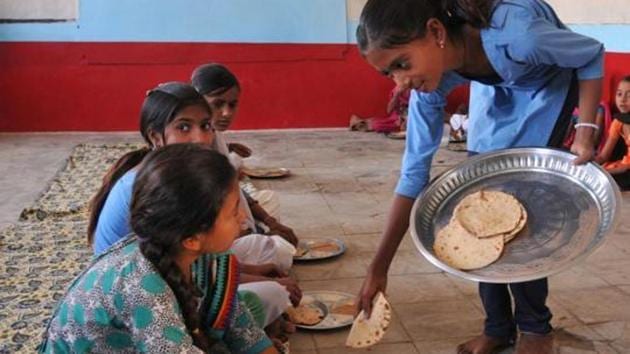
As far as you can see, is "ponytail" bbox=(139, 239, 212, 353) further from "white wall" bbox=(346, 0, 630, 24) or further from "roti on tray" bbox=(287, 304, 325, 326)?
"white wall" bbox=(346, 0, 630, 24)

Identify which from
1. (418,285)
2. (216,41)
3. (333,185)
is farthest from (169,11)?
(418,285)

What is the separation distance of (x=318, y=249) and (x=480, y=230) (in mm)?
Answer: 1679

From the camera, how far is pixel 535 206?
5.26ft

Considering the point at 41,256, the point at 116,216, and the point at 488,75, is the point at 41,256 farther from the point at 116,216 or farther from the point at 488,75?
the point at 488,75

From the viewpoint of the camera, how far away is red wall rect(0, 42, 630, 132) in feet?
22.0

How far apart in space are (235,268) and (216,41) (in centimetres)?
542

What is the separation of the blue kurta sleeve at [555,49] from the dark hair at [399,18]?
0.39 feet

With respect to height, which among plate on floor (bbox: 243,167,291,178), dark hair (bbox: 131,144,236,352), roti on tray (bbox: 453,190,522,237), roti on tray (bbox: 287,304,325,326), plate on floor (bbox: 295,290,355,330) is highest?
dark hair (bbox: 131,144,236,352)

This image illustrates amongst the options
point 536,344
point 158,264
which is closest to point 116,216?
point 158,264

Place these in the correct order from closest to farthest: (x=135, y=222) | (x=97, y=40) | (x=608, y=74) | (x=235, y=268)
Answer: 1. (x=135, y=222)
2. (x=235, y=268)
3. (x=608, y=74)
4. (x=97, y=40)

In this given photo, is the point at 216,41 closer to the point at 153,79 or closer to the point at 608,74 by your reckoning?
the point at 153,79

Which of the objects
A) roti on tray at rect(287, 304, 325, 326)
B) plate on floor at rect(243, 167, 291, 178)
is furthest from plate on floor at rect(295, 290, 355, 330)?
plate on floor at rect(243, 167, 291, 178)

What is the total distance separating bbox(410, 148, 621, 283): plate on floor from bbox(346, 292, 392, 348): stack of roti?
0.22m

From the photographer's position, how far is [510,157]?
1712mm
